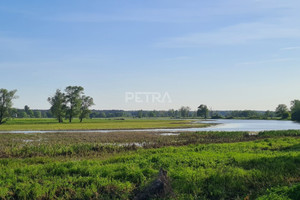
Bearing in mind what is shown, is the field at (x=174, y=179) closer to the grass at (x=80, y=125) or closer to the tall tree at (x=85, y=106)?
the grass at (x=80, y=125)

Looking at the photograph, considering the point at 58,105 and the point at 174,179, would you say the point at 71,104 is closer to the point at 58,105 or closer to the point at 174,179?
the point at 58,105

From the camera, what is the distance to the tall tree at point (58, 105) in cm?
10650

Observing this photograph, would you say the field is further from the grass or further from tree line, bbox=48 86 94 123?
tree line, bbox=48 86 94 123

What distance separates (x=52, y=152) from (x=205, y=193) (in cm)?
1616

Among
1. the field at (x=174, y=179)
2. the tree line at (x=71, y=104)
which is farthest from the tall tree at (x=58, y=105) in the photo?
the field at (x=174, y=179)

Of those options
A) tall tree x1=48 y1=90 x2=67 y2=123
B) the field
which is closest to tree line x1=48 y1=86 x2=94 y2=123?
tall tree x1=48 y1=90 x2=67 y2=123

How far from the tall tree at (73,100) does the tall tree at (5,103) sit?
20675mm

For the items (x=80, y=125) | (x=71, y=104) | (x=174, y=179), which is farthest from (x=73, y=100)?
(x=174, y=179)

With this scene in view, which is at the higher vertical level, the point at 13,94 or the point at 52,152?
the point at 13,94

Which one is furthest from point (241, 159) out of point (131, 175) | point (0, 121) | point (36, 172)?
point (0, 121)

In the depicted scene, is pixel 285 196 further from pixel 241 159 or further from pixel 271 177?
pixel 241 159

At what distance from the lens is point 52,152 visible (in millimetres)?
23891

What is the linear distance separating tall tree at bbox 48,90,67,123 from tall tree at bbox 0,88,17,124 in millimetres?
14698

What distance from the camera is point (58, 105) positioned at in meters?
108
